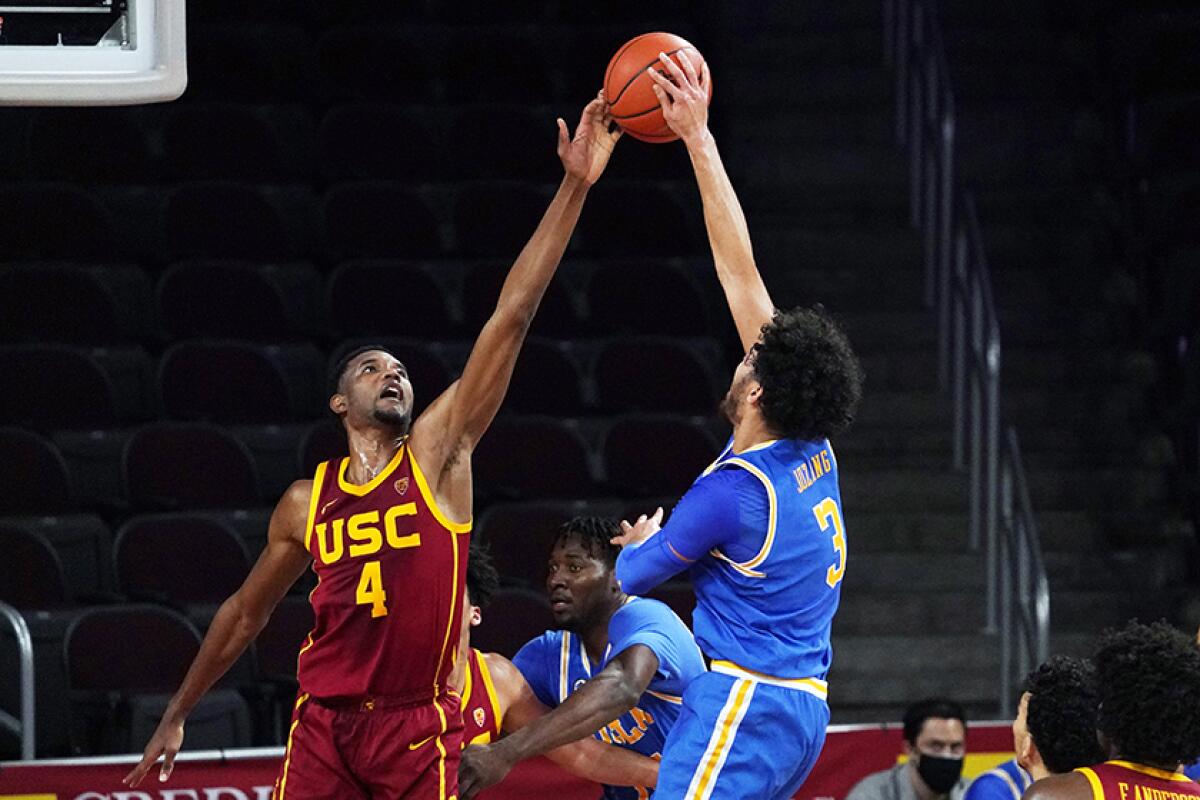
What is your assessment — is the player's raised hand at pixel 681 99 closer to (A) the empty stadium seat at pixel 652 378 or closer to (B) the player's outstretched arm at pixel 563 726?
(B) the player's outstretched arm at pixel 563 726

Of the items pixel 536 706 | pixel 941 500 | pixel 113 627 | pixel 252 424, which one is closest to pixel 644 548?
pixel 536 706

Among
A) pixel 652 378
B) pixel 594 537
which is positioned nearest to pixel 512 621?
pixel 652 378

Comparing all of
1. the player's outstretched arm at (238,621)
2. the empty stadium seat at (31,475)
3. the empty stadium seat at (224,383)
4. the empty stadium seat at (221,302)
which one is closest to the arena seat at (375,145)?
the empty stadium seat at (221,302)

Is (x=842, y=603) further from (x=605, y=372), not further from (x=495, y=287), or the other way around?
(x=495, y=287)

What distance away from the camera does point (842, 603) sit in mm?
9383

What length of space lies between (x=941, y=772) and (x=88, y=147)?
6.19 meters

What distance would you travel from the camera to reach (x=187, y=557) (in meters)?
8.27

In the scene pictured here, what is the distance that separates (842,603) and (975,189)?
308cm

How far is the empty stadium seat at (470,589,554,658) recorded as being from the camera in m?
8.05

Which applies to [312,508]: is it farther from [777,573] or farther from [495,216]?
[495,216]

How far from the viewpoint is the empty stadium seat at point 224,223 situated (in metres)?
10.3

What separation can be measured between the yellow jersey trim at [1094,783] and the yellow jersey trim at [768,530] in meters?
0.86

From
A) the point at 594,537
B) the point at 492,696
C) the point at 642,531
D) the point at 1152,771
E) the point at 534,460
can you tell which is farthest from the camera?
the point at 534,460

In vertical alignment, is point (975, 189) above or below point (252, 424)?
above
